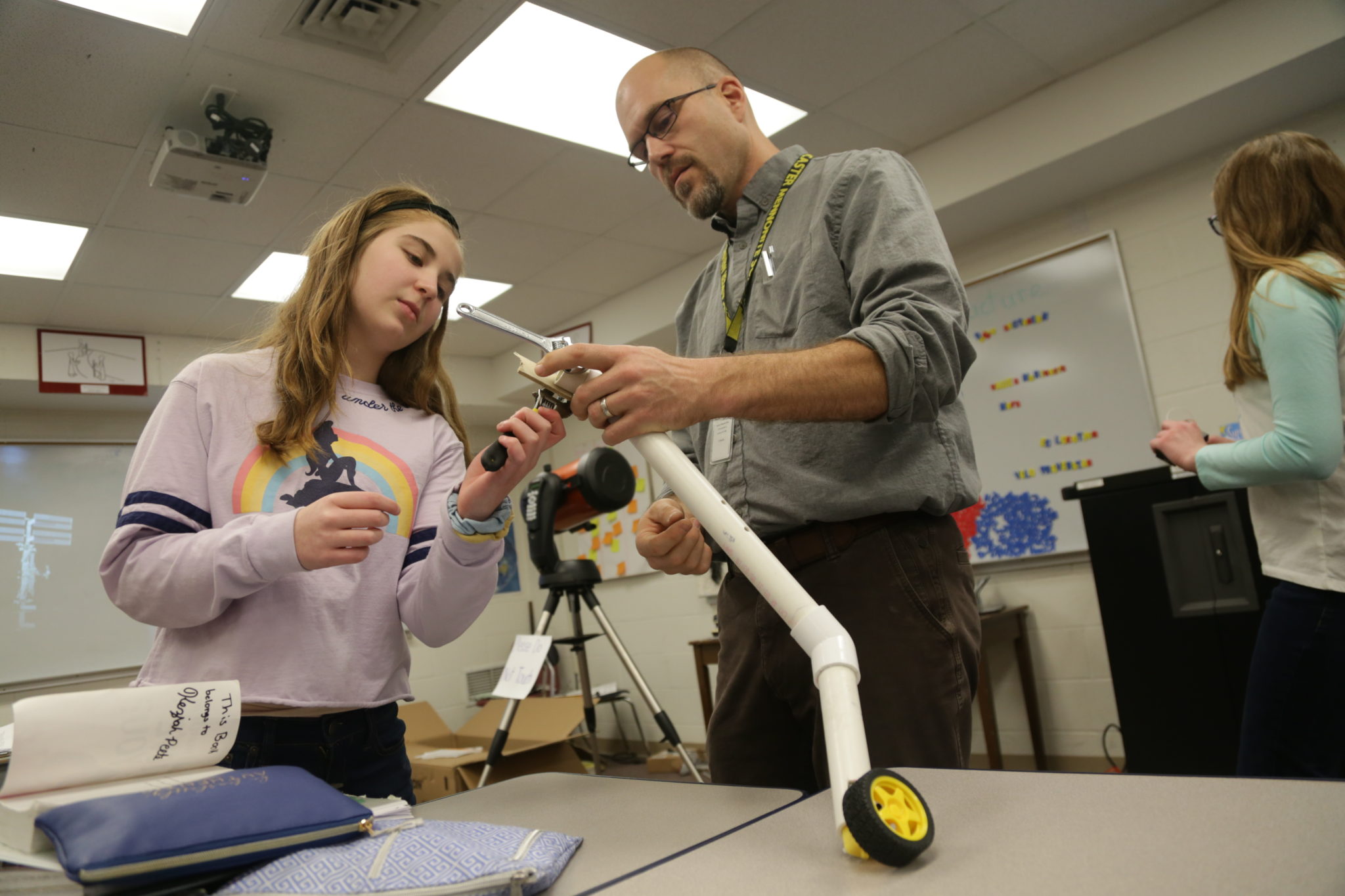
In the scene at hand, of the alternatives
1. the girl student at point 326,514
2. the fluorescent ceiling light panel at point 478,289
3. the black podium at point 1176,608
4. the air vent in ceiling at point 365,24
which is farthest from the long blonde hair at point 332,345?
the fluorescent ceiling light panel at point 478,289

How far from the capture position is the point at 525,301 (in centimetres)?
467

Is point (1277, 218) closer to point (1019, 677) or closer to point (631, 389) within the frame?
point (631, 389)

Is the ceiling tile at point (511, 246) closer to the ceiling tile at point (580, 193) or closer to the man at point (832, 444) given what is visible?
the ceiling tile at point (580, 193)

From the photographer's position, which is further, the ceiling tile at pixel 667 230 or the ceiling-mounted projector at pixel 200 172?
the ceiling tile at pixel 667 230

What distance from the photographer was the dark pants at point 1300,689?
125cm

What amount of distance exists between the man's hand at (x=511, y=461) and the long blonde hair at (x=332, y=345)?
25 centimetres

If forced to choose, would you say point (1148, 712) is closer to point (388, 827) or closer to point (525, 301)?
point (388, 827)

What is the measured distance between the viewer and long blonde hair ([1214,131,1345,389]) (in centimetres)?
140

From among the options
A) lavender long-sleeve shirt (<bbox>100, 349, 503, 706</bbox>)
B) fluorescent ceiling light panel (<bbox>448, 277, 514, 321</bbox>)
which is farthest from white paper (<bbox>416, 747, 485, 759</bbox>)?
fluorescent ceiling light panel (<bbox>448, 277, 514, 321</bbox>)

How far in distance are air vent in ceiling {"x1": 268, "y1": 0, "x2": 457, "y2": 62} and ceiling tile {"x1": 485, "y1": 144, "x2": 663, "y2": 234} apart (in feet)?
2.74

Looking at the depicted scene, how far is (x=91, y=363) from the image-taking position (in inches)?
162

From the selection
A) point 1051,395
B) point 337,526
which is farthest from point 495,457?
point 1051,395

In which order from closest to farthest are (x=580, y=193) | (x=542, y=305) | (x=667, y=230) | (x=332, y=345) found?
(x=332, y=345) → (x=580, y=193) → (x=667, y=230) → (x=542, y=305)

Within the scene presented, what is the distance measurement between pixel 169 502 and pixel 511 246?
3198mm
